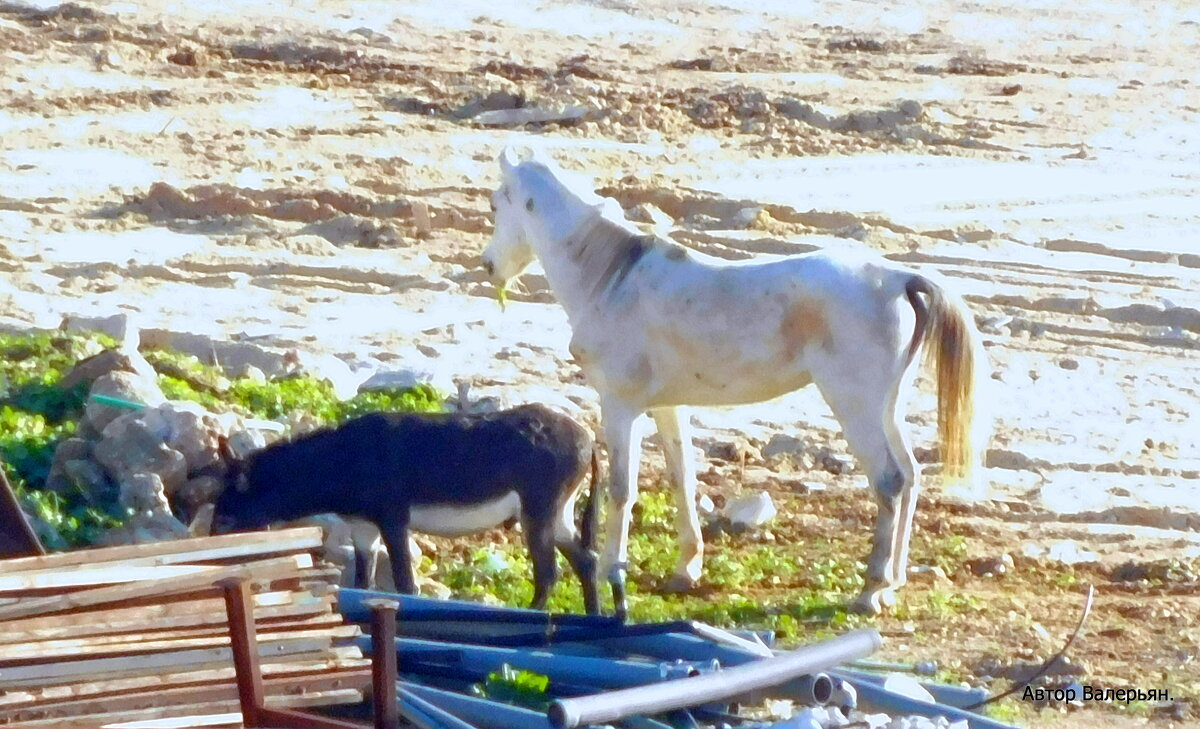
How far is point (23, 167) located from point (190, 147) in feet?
5.76

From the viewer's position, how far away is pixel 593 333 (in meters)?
8.12

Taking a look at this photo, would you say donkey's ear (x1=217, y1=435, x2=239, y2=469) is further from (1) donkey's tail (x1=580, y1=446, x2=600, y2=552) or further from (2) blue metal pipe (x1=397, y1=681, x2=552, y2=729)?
(2) blue metal pipe (x1=397, y1=681, x2=552, y2=729)

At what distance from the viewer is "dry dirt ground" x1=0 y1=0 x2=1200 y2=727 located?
29.9ft

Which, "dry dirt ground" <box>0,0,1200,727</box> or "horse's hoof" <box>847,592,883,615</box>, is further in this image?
"dry dirt ground" <box>0,0,1200,727</box>

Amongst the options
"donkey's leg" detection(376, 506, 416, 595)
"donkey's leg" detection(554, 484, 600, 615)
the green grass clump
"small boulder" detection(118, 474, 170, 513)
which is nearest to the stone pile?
"small boulder" detection(118, 474, 170, 513)

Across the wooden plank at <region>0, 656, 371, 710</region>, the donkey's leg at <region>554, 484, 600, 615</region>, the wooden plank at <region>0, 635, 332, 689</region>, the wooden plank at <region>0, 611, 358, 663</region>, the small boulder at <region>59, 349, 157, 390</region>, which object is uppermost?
the wooden plank at <region>0, 611, 358, 663</region>

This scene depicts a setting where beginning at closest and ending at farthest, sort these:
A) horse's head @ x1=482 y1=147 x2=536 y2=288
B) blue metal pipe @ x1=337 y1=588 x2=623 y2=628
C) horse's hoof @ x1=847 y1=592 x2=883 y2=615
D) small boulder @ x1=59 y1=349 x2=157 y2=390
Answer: blue metal pipe @ x1=337 y1=588 x2=623 y2=628
horse's hoof @ x1=847 y1=592 x2=883 y2=615
horse's head @ x1=482 y1=147 x2=536 y2=288
small boulder @ x1=59 y1=349 x2=157 y2=390

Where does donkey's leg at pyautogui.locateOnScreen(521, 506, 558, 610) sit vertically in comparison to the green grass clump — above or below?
below

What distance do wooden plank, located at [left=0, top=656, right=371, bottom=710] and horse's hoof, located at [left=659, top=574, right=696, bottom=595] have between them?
3.13 m

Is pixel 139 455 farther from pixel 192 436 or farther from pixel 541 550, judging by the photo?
pixel 541 550

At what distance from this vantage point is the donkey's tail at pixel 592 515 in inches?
301

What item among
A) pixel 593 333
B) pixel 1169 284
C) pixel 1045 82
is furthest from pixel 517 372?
pixel 1045 82

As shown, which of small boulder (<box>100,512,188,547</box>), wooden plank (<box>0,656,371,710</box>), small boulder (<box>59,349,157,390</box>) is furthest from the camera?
small boulder (<box>59,349,157,390</box>)

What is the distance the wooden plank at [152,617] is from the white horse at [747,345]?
263 centimetres
